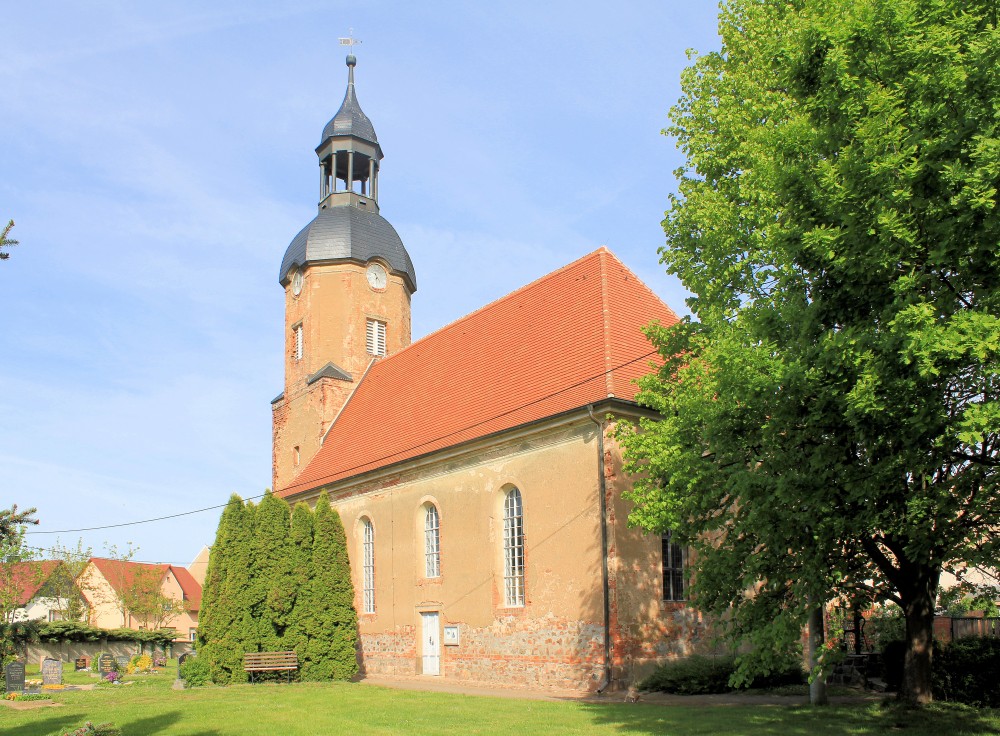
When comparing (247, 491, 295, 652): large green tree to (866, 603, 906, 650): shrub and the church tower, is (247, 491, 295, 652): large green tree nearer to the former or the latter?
the church tower

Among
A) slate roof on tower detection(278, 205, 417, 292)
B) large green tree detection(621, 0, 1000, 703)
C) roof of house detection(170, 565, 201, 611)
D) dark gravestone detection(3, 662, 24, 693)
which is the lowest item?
roof of house detection(170, 565, 201, 611)

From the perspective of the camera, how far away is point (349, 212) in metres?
33.1

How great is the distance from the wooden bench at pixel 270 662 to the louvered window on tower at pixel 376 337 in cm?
1303

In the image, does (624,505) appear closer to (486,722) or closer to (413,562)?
(486,722)

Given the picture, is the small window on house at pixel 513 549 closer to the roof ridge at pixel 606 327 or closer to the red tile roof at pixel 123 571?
the roof ridge at pixel 606 327

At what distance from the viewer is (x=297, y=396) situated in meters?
33.1

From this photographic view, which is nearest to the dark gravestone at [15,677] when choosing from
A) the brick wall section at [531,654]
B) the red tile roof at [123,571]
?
the brick wall section at [531,654]

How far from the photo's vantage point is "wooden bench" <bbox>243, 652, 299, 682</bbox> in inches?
866

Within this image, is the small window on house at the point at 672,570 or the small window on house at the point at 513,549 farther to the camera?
the small window on house at the point at 513,549

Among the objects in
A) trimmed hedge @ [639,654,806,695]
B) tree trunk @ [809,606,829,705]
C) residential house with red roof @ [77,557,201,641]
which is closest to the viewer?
tree trunk @ [809,606,829,705]

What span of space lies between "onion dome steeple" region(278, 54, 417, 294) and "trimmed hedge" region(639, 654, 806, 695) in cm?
1977

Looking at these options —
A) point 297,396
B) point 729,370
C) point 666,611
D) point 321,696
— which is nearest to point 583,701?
point 666,611

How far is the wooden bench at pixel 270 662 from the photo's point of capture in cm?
2198

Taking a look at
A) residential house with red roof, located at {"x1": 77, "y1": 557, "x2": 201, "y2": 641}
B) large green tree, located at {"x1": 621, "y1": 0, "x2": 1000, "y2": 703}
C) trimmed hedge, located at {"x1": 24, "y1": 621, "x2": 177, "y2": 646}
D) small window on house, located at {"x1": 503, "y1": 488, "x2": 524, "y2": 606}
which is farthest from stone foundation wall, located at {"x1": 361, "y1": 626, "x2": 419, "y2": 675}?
residential house with red roof, located at {"x1": 77, "y1": 557, "x2": 201, "y2": 641}
